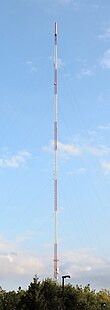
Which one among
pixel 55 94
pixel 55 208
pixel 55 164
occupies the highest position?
pixel 55 94

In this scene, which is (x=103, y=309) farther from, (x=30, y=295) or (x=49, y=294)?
(x=30, y=295)

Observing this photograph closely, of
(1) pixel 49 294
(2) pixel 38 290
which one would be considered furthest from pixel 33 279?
(1) pixel 49 294

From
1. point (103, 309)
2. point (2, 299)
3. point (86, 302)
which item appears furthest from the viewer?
point (103, 309)

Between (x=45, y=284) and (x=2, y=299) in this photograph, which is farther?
(x=45, y=284)

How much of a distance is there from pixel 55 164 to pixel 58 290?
18.4 metres

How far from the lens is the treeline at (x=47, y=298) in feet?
217

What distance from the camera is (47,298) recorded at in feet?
237

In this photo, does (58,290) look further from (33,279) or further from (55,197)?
(55,197)

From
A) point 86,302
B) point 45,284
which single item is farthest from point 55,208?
point 86,302

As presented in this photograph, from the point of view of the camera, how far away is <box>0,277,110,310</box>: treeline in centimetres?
6600

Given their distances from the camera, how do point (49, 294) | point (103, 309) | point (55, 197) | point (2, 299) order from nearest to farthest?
point (55, 197)
point (2, 299)
point (49, 294)
point (103, 309)

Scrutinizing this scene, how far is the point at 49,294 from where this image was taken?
7306cm

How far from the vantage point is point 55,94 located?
64688 mm

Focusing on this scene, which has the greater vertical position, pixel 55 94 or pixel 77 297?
pixel 55 94
